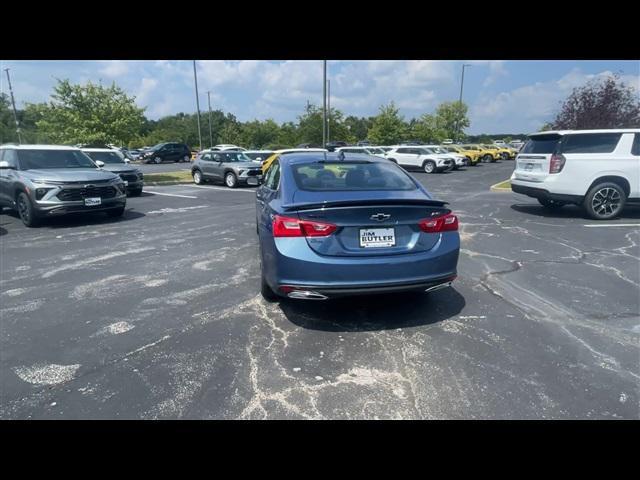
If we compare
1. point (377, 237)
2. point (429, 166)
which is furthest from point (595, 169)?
point (429, 166)


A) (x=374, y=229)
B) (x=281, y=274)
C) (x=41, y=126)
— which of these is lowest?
(x=281, y=274)

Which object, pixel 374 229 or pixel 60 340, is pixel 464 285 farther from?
pixel 60 340

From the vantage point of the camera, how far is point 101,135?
1825cm

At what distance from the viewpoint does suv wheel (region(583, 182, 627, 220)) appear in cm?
852

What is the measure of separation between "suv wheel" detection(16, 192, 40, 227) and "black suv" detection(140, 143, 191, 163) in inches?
1285

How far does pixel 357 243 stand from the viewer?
3.41 metres

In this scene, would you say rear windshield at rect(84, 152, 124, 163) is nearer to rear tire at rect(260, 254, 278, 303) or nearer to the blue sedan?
rear tire at rect(260, 254, 278, 303)

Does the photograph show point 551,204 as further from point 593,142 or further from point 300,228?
point 300,228

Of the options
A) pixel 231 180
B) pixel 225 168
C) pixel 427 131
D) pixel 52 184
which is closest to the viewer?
pixel 52 184

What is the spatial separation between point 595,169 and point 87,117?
20116 mm

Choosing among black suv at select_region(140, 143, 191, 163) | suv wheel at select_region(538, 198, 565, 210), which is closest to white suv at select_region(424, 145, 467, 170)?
suv wheel at select_region(538, 198, 565, 210)

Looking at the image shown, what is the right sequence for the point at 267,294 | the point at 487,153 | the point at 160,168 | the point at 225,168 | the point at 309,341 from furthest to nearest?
the point at 487,153 < the point at 160,168 < the point at 225,168 < the point at 267,294 < the point at 309,341

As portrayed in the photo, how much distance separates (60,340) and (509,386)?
377cm
